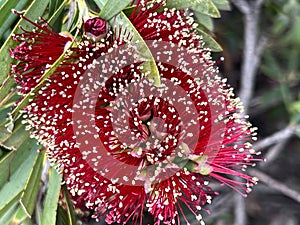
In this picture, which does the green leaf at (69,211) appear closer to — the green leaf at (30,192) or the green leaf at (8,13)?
the green leaf at (30,192)

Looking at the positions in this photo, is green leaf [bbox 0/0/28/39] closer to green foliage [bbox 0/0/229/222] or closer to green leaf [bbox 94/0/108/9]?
green foliage [bbox 0/0/229/222]

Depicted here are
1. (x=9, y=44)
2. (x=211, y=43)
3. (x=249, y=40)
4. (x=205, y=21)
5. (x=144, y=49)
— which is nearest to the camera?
(x=144, y=49)

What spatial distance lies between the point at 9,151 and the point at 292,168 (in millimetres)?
1754

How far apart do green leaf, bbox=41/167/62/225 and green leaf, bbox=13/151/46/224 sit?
0.04 m

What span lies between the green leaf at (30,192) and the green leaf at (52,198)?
0.04 m

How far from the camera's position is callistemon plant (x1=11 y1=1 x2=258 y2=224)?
41.4 inches

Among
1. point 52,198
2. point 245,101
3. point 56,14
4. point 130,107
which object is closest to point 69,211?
point 52,198

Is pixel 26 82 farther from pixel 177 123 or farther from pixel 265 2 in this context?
pixel 265 2

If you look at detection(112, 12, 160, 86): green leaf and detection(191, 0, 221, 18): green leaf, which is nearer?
detection(112, 12, 160, 86): green leaf

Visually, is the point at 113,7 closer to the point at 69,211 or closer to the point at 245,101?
the point at 69,211

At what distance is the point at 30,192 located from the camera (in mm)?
1310

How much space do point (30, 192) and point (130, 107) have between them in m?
0.41

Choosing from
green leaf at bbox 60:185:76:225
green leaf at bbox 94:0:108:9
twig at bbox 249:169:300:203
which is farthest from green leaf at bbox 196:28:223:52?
twig at bbox 249:169:300:203

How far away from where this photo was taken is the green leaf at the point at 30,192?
1293mm
